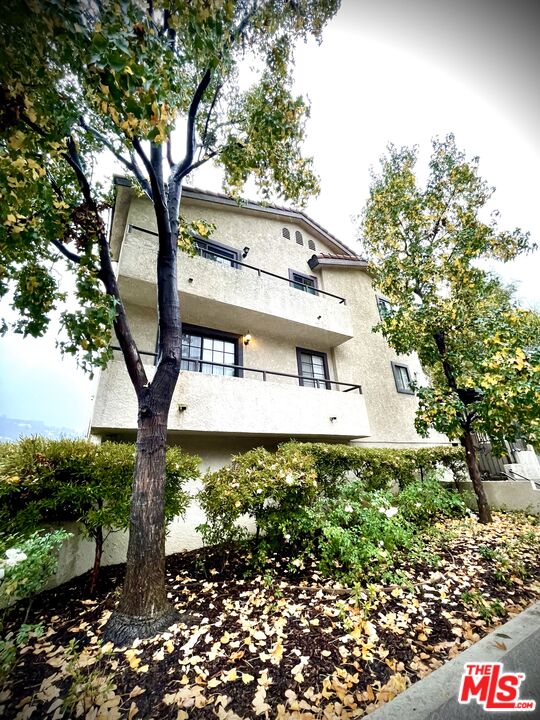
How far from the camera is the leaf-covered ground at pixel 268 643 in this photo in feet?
7.00

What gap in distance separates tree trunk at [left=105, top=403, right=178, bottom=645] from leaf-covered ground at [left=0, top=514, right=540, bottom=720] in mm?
201

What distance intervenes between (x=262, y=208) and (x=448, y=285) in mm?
7651

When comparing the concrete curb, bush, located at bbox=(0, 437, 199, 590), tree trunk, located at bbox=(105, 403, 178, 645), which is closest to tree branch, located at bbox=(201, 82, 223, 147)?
tree trunk, located at bbox=(105, 403, 178, 645)

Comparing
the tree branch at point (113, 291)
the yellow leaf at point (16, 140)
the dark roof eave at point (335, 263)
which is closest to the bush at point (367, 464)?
the tree branch at point (113, 291)

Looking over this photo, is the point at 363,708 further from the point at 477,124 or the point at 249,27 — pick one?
the point at 477,124

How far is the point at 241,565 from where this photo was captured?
473 cm

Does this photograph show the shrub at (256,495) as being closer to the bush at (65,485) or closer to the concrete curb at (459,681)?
the bush at (65,485)

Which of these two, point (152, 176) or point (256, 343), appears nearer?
point (152, 176)

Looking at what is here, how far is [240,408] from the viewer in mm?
6703

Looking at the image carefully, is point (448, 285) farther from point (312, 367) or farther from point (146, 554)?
point (146, 554)

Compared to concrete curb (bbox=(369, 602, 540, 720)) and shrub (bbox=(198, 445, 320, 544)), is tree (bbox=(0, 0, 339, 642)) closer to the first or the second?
shrub (bbox=(198, 445, 320, 544))

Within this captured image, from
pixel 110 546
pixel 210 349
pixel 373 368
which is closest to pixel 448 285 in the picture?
pixel 373 368

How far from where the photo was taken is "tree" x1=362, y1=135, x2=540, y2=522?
566cm

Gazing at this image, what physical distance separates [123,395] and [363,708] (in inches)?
213
